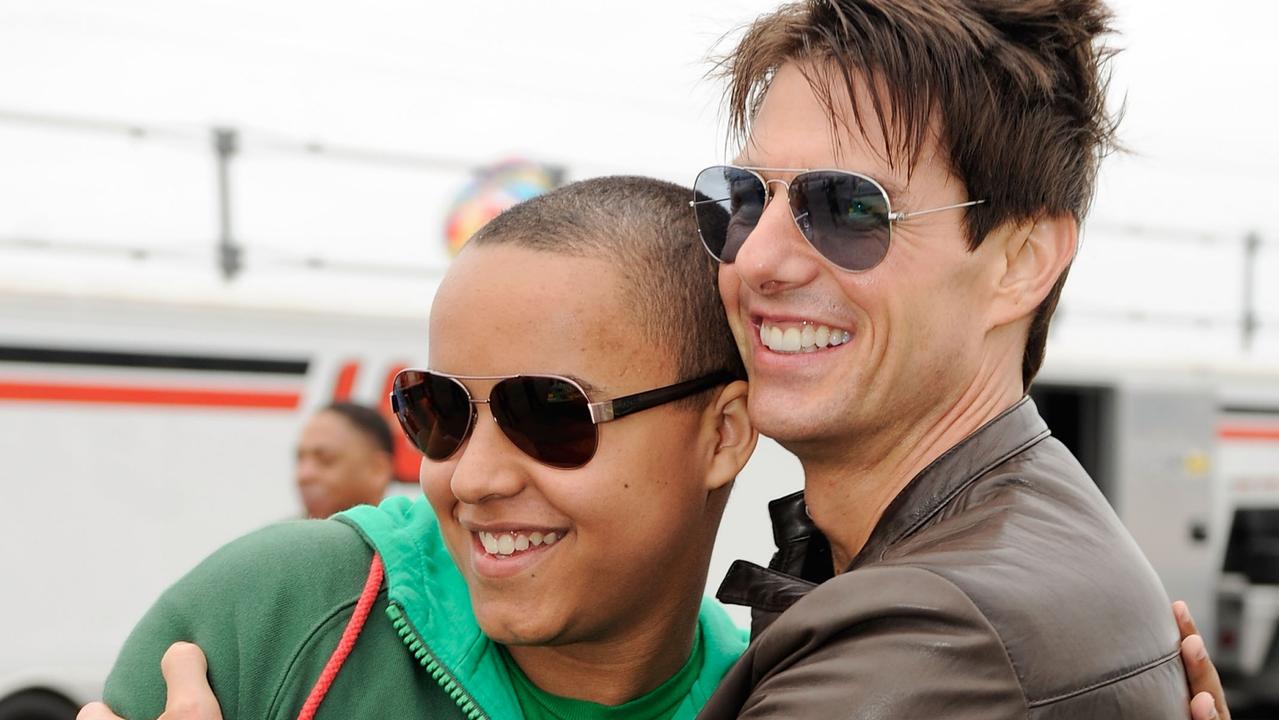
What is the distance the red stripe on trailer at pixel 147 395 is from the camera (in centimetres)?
590

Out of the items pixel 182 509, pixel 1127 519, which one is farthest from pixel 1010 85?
pixel 1127 519

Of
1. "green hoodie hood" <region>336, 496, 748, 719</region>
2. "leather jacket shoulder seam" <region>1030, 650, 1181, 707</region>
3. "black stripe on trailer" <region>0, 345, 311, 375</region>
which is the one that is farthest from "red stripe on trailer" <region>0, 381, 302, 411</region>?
"leather jacket shoulder seam" <region>1030, 650, 1181, 707</region>

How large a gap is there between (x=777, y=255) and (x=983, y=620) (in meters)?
0.70

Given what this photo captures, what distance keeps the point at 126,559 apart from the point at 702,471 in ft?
15.5

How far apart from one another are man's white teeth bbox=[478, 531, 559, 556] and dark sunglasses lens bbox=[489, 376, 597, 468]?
11 cm

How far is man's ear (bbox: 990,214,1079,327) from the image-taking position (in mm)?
2018

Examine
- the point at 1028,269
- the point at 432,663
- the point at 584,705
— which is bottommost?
the point at 584,705

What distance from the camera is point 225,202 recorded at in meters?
6.32

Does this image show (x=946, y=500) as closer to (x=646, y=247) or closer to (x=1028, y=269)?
(x=1028, y=269)

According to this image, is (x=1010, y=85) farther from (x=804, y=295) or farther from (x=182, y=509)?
(x=182, y=509)

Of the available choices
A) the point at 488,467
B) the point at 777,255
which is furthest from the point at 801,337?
the point at 488,467

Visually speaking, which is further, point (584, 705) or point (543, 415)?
point (584, 705)

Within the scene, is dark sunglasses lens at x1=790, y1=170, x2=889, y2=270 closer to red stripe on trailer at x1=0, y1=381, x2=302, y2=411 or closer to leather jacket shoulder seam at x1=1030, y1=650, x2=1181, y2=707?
leather jacket shoulder seam at x1=1030, y1=650, x2=1181, y2=707

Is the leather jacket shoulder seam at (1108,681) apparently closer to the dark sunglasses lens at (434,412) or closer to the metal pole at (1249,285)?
the dark sunglasses lens at (434,412)
